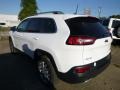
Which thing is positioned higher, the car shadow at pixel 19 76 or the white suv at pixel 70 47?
the white suv at pixel 70 47

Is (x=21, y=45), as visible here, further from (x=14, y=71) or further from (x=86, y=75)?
(x=86, y=75)

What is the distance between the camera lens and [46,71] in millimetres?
5102

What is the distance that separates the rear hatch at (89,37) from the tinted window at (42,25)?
1.90ft

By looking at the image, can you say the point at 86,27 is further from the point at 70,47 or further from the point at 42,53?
the point at 42,53

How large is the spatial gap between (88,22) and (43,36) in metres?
1.29

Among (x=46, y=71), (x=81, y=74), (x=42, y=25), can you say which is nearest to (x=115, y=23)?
(x=42, y=25)

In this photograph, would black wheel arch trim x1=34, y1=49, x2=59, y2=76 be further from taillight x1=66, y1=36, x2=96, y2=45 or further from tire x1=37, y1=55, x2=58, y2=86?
taillight x1=66, y1=36, x2=96, y2=45

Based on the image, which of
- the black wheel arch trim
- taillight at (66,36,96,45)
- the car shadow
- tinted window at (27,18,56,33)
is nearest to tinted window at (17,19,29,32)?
tinted window at (27,18,56,33)

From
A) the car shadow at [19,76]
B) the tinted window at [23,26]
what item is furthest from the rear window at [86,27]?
the tinted window at [23,26]

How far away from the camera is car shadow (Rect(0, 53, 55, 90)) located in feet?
17.0

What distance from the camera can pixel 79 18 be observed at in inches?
182

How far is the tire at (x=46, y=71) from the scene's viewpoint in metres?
4.71

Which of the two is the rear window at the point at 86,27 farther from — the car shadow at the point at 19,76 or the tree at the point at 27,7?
the tree at the point at 27,7

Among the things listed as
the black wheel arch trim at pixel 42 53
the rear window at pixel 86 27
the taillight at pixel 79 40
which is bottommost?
the black wheel arch trim at pixel 42 53
